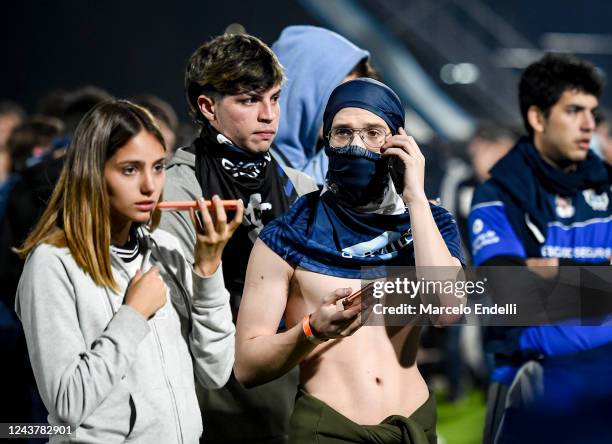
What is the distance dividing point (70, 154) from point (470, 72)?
1084 cm

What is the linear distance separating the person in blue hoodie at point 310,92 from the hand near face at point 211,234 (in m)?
0.92

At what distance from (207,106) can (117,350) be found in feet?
3.31

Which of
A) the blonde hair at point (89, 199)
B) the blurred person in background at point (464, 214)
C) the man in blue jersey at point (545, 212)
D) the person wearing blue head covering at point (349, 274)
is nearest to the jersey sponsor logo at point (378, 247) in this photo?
the person wearing blue head covering at point (349, 274)

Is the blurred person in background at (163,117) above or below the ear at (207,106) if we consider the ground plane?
above

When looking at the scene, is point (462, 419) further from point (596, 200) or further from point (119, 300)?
point (119, 300)

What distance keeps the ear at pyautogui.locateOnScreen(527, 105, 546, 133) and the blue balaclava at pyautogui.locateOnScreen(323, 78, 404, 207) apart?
1.58m

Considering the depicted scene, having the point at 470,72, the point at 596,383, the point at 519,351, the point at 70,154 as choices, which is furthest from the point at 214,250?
the point at 470,72

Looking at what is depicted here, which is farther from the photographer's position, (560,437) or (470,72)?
(470,72)

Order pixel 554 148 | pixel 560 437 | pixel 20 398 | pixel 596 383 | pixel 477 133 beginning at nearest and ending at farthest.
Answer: pixel 560 437 < pixel 596 383 < pixel 554 148 < pixel 20 398 < pixel 477 133

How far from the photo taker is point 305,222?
2820mm

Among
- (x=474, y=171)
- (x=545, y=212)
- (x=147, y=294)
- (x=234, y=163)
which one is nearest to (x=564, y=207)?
(x=545, y=212)

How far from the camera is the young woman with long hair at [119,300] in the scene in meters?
2.56

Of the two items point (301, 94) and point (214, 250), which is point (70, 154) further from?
point (301, 94)

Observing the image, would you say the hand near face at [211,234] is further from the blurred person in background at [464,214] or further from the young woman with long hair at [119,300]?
the blurred person in background at [464,214]
